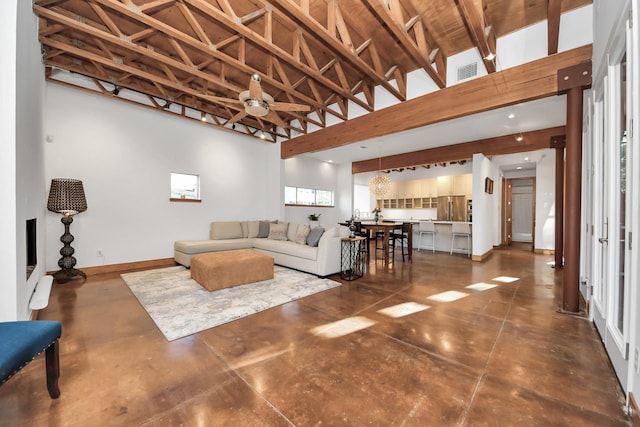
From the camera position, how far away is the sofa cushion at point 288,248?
4.45m

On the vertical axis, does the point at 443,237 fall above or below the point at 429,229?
below

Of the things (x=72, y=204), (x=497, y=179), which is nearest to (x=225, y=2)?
(x=72, y=204)

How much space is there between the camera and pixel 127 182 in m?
4.84

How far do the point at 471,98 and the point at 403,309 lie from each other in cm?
310

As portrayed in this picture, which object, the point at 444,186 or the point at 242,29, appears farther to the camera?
the point at 444,186

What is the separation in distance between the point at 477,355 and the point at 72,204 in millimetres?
5456

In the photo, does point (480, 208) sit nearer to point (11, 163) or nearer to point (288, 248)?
point (288, 248)

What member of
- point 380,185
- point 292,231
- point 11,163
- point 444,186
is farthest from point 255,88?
point 444,186

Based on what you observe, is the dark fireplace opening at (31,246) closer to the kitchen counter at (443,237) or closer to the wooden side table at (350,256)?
the wooden side table at (350,256)

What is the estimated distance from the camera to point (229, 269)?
3.62m

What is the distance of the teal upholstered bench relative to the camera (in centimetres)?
112

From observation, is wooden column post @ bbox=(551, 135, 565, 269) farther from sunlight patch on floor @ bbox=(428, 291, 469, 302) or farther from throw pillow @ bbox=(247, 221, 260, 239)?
throw pillow @ bbox=(247, 221, 260, 239)

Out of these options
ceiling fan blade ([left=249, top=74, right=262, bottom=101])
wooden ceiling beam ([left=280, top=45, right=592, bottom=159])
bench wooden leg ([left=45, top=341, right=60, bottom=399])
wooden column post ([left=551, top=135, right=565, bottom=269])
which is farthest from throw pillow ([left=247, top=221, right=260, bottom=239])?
wooden column post ([left=551, top=135, right=565, bottom=269])

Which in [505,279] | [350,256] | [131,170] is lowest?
[505,279]
